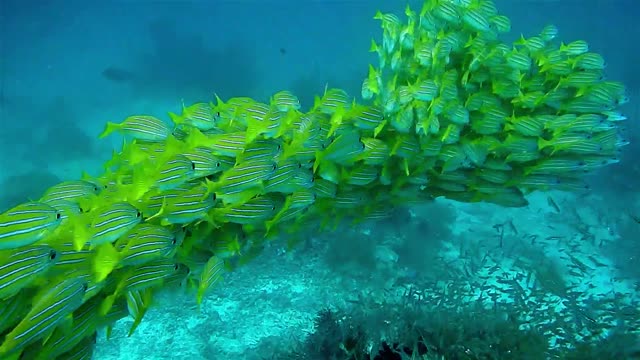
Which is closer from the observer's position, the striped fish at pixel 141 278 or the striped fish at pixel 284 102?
the striped fish at pixel 141 278

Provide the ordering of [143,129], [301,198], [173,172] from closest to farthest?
[173,172] < [301,198] < [143,129]

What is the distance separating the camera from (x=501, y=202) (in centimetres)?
574

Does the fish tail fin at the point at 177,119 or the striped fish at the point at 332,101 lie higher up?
the striped fish at the point at 332,101

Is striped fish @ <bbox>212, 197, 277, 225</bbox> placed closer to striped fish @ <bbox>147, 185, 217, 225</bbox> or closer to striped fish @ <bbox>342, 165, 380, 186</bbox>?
striped fish @ <bbox>147, 185, 217, 225</bbox>

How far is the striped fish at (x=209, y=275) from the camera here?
3699 mm

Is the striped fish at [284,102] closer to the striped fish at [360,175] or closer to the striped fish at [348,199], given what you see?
the striped fish at [360,175]

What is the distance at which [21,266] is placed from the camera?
2734 mm

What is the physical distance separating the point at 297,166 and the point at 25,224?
1965 millimetres

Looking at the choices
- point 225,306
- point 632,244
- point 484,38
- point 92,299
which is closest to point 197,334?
point 225,306

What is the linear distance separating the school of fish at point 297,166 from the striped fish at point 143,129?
0.01 meters

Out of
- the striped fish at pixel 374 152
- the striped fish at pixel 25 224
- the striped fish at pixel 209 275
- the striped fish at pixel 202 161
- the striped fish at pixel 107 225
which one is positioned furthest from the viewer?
the striped fish at pixel 374 152

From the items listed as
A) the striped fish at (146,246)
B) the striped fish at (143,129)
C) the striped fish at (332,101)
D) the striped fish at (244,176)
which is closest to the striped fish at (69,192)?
the striped fish at (143,129)

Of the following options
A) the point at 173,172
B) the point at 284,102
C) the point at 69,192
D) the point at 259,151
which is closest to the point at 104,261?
the point at 173,172

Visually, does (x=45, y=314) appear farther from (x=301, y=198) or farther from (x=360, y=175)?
(x=360, y=175)
